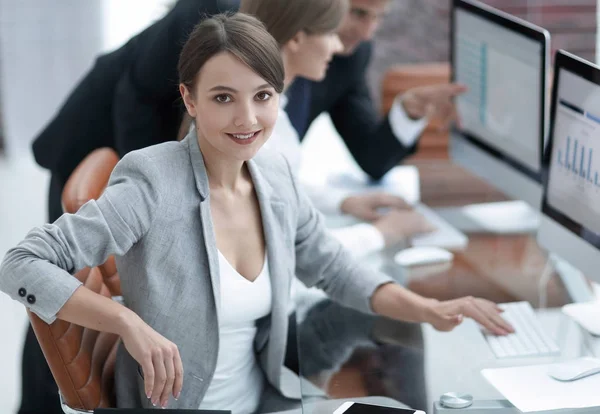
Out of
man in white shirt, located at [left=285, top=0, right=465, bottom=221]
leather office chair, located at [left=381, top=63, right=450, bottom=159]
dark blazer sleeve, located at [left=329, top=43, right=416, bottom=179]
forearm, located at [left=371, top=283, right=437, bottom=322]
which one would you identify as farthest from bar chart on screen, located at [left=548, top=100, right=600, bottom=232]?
leather office chair, located at [left=381, top=63, right=450, bottom=159]

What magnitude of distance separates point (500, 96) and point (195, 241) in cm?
114

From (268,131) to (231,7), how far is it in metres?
0.47

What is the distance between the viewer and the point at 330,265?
5.46 feet

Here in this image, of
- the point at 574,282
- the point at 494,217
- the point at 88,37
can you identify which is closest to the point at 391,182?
the point at 494,217

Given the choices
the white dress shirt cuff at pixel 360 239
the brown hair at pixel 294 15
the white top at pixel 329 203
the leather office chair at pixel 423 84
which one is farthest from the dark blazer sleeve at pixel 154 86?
the leather office chair at pixel 423 84

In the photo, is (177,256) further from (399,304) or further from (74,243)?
(399,304)

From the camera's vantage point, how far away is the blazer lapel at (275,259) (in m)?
1.52

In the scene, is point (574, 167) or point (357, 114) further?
point (357, 114)

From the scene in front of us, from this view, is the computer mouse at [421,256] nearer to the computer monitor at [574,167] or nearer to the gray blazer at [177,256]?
the computer monitor at [574,167]

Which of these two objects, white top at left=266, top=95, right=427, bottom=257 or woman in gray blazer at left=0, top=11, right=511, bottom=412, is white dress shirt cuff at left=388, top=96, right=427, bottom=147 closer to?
white top at left=266, top=95, right=427, bottom=257

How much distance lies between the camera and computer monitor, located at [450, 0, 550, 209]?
2.10 meters

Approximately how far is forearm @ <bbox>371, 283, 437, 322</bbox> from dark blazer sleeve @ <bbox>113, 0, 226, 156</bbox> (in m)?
0.60

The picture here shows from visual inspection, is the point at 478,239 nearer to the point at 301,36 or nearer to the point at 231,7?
the point at 301,36

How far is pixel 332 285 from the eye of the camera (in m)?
1.68
